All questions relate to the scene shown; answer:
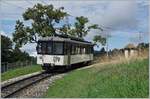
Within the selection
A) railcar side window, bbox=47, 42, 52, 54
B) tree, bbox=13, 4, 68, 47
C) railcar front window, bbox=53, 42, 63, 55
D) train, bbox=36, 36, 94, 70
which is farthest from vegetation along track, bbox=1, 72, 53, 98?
tree, bbox=13, 4, 68, 47

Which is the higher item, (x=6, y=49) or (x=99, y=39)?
(x=99, y=39)

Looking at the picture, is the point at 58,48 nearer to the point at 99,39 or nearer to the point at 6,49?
the point at 99,39

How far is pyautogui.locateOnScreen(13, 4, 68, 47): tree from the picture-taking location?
54.1 metres

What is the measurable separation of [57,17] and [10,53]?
934 inches

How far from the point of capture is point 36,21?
2179 inches

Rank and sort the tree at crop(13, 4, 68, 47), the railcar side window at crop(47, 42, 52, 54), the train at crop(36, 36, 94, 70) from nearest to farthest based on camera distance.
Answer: the train at crop(36, 36, 94, 70) → the railcar side window at crop(47, 42, 52, 54) → the tree at crop(13, 4, 68, 47)

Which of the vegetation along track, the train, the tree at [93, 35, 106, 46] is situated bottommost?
the vegetation along track

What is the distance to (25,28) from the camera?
55.2 metres

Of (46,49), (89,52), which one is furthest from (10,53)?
(46,49)

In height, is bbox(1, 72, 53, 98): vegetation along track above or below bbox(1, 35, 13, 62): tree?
below

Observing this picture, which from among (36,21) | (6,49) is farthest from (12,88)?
(6,49)

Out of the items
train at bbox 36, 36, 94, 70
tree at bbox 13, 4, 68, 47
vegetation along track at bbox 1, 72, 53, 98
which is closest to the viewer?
vegetation along track at bbox 1, 72, 53, 98

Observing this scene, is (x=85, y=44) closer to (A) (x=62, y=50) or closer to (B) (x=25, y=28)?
(A) (x=62, y=50)

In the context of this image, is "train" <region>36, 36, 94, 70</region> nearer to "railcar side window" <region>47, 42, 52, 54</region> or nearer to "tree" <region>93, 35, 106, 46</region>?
"railcar side window" <region>47, 42, 52, 54</region>
